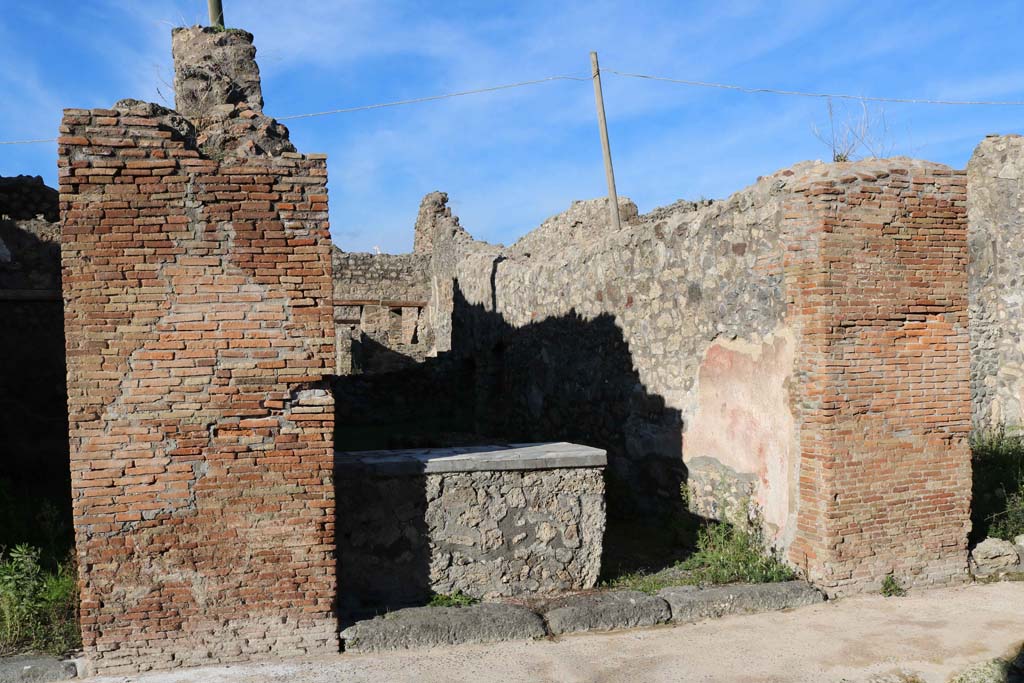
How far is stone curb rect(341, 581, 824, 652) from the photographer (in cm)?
456

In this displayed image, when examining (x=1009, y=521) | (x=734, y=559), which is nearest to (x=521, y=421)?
(x=734, y=559)

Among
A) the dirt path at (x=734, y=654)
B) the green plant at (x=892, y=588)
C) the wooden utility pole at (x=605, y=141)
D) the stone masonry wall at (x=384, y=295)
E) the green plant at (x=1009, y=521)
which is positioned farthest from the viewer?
the stone masonry wall at (x=384, y=295)

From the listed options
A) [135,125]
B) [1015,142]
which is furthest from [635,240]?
[1015,142]

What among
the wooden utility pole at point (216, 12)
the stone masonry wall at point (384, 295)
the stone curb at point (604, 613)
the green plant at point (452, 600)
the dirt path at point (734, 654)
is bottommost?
the dirt path at point (734, 654)

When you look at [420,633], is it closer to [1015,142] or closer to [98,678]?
[98,678]

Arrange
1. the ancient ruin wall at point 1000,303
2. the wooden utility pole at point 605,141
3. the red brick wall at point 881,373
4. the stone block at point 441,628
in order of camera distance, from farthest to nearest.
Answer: the wooden utility pole at point 605,141, the ancient ruin wall at point 1000,303, the red brick wall at point 881,373, the stone block at point 441,628

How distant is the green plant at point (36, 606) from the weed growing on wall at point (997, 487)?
5.93 m

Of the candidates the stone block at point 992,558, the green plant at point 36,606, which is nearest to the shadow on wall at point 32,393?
the green plant at point 36,606

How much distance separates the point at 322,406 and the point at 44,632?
1891 mm

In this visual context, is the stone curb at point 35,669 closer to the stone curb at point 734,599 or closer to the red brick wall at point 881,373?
the stone curb at point 734,599

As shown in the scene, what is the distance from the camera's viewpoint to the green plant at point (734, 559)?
5.45 m

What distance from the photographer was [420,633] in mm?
4566

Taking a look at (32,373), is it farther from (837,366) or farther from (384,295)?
(384,295)

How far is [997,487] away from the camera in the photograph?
6961 millimetres
